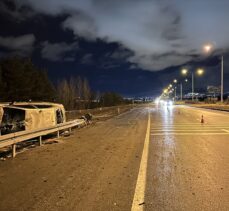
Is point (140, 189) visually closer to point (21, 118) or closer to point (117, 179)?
point (117, 179)

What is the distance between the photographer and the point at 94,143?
14.5 m

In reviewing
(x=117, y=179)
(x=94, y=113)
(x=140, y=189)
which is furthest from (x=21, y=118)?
(x=94, y=113)

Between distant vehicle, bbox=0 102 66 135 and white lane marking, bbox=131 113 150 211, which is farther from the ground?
distant vehicle, bbox=0 102 66 135

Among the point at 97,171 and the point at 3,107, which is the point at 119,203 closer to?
the point at 97,171

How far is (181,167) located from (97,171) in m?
2.14

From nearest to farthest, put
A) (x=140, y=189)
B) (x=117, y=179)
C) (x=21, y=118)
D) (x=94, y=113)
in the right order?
(x=140, y=189) < (x=117, y=179) < (x=21, y=118) < (x=94, y=113)

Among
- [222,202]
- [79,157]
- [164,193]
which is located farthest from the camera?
[79,157]

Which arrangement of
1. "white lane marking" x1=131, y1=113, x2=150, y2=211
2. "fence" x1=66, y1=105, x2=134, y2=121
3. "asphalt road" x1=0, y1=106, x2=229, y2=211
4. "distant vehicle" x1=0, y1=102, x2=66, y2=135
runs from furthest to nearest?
"fence" x1=66, y1=105, x2=134, y2=121, "distant vehicle" x1=0, y1=102, x2=66, y2=135, "asphalt road" x1=0, y1=106, x2=229, y2=211, "white lane marking" x1=131, y1=113, x2=150, y2=211

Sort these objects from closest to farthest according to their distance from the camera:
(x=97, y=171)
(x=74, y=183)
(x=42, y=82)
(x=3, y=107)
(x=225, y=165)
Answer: (x=74, y=183)
(x=97, y=171)
(x=225, y=165)
(x=3, y=107)
(x=42, y=82)

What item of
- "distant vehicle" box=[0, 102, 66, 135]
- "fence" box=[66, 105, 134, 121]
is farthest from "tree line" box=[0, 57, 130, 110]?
"distant vehicle" box=[0, 102, 66, 135]

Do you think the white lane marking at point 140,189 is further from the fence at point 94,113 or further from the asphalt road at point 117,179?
the fence at point 94,113

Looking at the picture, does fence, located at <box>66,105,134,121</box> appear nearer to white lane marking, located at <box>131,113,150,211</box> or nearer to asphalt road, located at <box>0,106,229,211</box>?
asphalt road, located at <box>0,106,229,211</box>

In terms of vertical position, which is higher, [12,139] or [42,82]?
[42,82]

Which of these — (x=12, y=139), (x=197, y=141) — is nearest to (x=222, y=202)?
(x=12, y=139)
